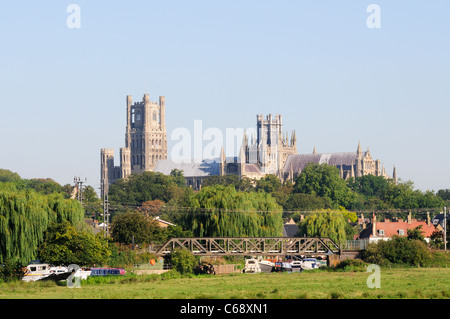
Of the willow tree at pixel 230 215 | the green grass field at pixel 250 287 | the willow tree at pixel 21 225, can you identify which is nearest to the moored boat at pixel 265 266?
the willow tree at pixel 230 215

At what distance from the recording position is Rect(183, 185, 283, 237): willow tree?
8694 cm

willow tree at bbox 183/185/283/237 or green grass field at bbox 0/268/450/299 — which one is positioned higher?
willow tree at bbox 183/185/283/237

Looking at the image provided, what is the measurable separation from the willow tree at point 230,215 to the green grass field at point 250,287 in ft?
59.0

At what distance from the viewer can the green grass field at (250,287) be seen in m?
48.5

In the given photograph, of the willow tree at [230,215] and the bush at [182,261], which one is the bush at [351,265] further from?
the willow tree at [230,215]

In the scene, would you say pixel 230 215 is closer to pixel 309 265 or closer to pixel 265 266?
pixel 265 266

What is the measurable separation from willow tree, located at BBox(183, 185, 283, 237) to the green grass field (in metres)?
18.0

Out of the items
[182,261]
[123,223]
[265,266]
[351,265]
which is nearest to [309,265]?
[265,266]

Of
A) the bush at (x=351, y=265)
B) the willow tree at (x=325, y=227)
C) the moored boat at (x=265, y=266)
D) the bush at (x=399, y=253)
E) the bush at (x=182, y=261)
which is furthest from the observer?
the willow tree at (x=325, y=227)

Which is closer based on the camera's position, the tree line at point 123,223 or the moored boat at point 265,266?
the tree line at point 123,223

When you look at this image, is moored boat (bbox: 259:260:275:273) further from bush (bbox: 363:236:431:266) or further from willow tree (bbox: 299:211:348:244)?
willow tree (bbox: 299:211:348:244)

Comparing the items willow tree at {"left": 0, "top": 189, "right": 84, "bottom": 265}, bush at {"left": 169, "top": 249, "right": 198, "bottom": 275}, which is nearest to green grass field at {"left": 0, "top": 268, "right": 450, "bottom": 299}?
bush at {"left": 169, "top": 249, "right": 198, "bottom": 275}

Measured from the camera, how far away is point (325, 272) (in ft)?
237
